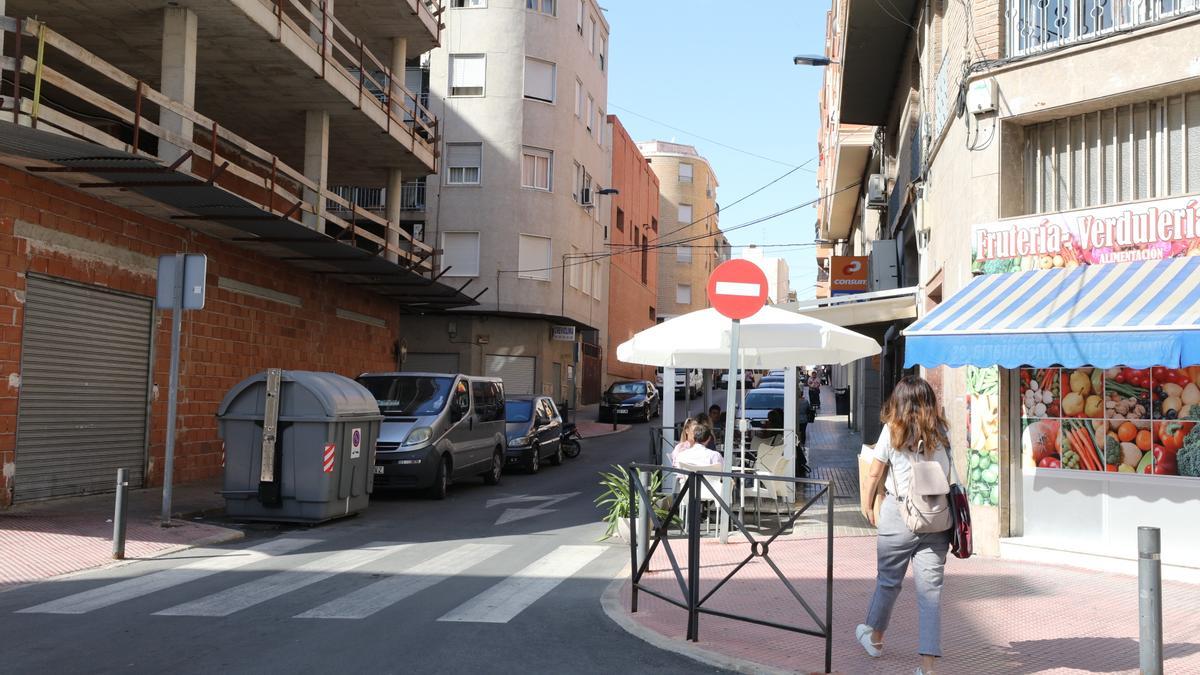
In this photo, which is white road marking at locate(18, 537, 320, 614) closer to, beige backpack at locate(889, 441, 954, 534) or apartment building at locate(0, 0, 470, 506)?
apartment building at locate(0, 0, 470, 506)

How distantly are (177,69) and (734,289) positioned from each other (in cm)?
1019

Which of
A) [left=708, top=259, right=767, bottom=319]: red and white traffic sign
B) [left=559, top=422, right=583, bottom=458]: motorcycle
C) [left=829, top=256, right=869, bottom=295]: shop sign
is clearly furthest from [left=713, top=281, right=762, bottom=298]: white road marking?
[left=559, top=422, right=583, bottom=458]: motorcycle

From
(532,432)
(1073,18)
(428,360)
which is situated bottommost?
(532,432)

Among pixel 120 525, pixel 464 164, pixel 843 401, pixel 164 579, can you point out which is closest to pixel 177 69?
pixel 120 525

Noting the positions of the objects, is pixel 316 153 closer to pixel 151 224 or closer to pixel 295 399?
pixel 151 224

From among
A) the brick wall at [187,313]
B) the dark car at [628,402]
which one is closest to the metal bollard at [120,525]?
the brick wall at [187,313]

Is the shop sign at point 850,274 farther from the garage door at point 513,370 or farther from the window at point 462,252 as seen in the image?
the garage door at point 513,370

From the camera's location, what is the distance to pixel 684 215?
74.3 m

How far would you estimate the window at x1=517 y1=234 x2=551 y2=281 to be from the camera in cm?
3362

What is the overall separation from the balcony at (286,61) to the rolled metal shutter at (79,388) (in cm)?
446

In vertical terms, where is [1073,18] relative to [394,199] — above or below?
below

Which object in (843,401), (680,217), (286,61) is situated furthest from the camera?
(680,217)

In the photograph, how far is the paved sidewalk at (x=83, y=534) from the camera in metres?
8.98

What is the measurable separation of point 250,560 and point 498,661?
453 centimetres
